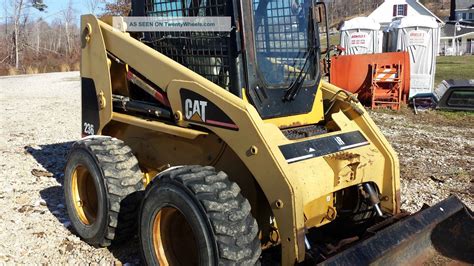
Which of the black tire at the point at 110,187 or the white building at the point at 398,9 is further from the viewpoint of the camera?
the white building at the point at 398,9

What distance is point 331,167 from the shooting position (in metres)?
3.44

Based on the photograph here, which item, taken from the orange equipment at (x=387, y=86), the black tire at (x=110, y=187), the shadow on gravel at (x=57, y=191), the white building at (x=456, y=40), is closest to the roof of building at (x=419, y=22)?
the orange equipment at (x=387, y=86)

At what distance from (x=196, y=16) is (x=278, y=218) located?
72.1 inches

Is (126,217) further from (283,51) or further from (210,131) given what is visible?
(283,51)

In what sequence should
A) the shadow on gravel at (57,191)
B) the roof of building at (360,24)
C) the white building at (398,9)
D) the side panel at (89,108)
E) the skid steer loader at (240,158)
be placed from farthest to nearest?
the white building at (398,9)
the roof of building at (360,24)
the side panel at (89,108)
the shadow on gravel at (57,191)
the skid steer loader at (240,158)

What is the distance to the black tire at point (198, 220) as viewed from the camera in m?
3.01

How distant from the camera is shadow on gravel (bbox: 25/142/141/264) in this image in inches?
169

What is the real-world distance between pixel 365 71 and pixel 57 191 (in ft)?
31.5

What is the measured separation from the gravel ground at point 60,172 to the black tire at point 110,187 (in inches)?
7.5

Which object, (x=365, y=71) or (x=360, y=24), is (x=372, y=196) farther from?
(x=360, y=24)

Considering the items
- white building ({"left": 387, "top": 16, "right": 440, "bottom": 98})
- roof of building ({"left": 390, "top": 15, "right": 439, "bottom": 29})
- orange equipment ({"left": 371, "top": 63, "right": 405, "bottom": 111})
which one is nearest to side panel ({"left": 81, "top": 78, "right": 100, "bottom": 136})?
orange equipment ({"left": 371, "top": 63, "right": 405, "bottom": 111})

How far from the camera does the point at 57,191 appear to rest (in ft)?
19.7

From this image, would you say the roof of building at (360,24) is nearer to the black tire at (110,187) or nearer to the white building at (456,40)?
the black tire at (110,187)

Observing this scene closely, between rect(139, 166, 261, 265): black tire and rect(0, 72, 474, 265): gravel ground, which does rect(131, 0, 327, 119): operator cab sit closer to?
rect(139, 166, 261, 265): black tire
